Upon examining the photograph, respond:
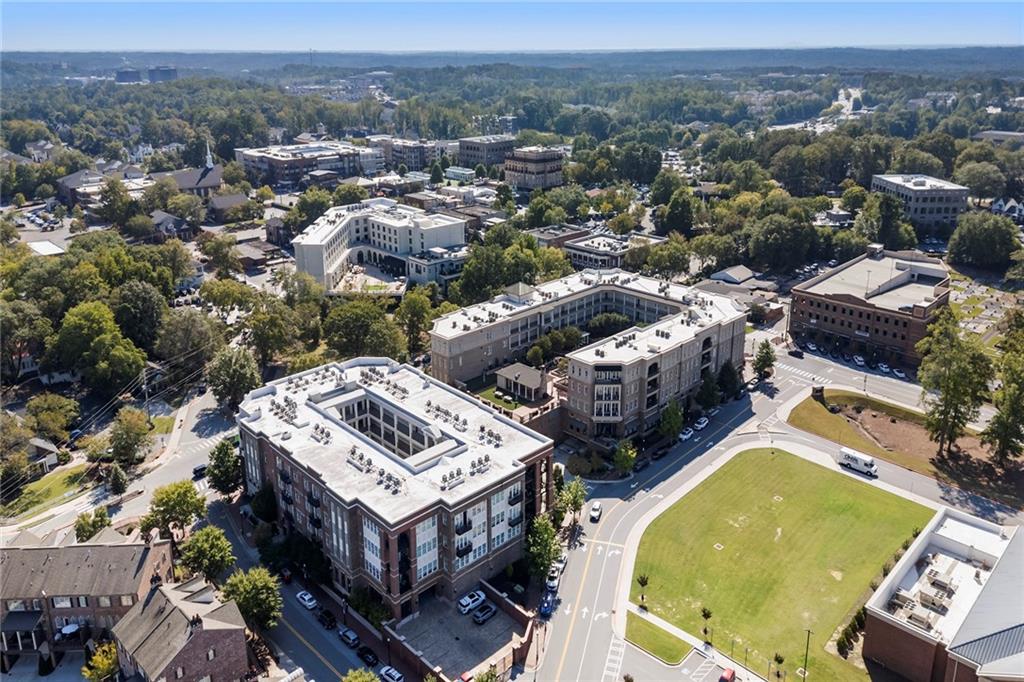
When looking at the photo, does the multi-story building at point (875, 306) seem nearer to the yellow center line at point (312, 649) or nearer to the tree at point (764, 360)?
the tree at point (764, 360)

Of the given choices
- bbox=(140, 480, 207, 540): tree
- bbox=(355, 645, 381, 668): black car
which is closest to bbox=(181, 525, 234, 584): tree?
bbox=(140, 480, 207, 540): tree

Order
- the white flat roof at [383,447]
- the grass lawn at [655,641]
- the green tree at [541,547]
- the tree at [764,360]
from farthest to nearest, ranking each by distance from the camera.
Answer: the tree at [764,360] < the green tree at [541,547] < the white flat roof at [383,447] < the grass lawn at [655,641]

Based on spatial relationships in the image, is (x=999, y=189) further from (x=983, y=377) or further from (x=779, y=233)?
(x=983, y=377)

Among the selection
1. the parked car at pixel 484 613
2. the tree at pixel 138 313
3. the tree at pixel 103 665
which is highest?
the tree at pixel 138 313

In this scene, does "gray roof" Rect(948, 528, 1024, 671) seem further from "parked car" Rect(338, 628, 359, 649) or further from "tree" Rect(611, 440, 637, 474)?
"parked car" Rect(338, 628, 359, 649)

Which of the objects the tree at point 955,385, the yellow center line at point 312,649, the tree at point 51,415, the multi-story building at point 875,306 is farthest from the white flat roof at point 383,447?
the multi-story building at point 875,306

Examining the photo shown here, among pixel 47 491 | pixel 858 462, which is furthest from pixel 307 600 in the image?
pixel 858 462
